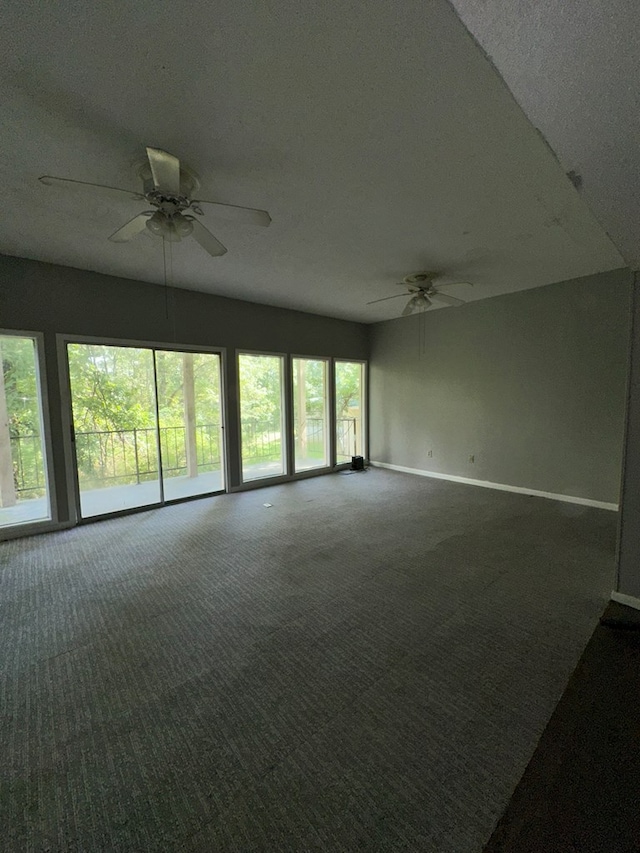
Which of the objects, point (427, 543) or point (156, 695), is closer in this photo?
point (156, 695)

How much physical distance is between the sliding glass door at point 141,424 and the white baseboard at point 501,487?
3075mm

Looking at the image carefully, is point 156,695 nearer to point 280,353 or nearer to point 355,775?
point 355,775

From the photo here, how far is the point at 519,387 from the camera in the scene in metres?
4.63

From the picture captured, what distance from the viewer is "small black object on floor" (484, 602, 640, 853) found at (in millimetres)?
1052

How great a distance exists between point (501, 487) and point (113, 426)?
5.39 m

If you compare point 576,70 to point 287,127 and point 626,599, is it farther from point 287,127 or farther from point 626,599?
point 626,599

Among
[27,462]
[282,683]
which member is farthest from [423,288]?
[27,462]

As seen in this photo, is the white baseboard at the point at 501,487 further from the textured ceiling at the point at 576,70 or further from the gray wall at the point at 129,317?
the textured ceiling at the point at 576,70

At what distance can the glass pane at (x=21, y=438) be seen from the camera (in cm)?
353

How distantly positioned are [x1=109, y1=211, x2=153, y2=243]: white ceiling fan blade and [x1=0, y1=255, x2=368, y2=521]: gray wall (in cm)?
180

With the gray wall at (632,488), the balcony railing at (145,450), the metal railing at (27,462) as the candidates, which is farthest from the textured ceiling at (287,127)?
the balcony railing at (145,450)

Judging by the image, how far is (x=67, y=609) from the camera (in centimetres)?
221

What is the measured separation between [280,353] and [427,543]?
135 inches

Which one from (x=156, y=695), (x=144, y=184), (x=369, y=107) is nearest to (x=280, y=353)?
(x=144, y=184)
